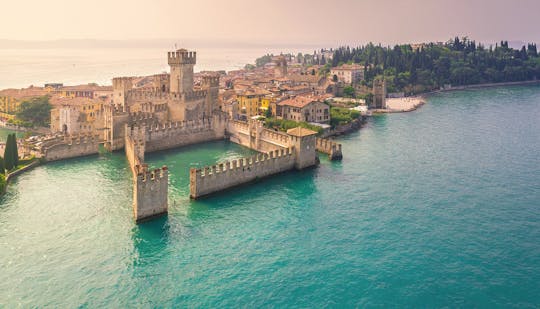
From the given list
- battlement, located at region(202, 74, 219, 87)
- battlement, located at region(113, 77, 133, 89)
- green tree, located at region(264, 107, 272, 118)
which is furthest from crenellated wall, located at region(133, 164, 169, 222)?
green tree, located at region(264, 107, 272, 118)

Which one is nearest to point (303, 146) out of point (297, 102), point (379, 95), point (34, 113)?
point (297, 102)

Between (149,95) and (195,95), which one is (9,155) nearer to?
(149,95)

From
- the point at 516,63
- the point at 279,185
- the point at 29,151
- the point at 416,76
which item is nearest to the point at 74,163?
the point at 29,151

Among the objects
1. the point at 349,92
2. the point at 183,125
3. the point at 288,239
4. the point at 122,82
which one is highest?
the point at 349,92

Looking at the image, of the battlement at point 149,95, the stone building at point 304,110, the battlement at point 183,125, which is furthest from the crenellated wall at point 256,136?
the stone building at point 304,110

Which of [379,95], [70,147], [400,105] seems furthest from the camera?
[400,105]

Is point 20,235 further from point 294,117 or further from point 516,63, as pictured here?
point 516,63
